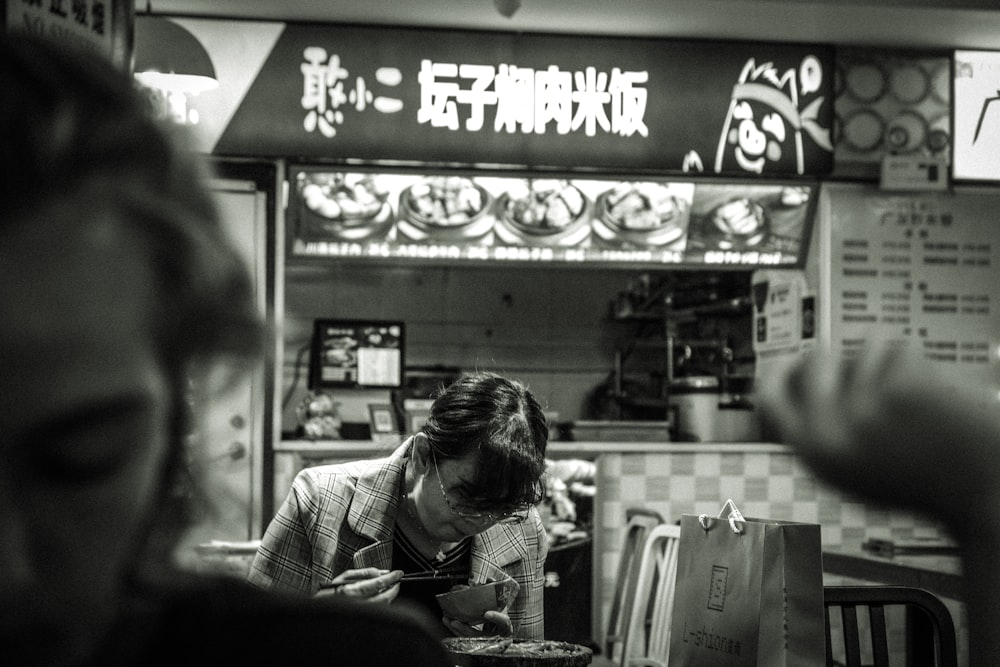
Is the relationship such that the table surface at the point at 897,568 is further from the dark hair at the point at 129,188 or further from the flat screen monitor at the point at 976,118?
the dark hair at the point at 129,188

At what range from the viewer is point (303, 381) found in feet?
27.6

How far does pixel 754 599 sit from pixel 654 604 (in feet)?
5.91

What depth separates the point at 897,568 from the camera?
396 centimetres

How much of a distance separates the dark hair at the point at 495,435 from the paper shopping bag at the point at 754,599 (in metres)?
0.52

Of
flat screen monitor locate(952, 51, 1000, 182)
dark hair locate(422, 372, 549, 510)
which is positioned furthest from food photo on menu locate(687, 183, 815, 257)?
dark hair locate(422, 372, 549, 510)

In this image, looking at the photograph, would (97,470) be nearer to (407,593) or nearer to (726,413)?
(407,593)

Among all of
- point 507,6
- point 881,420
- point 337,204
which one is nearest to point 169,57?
point 337,204

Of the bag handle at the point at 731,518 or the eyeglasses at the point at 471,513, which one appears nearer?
the bag handle at the point at 731,518

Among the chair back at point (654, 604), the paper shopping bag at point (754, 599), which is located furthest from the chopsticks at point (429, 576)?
the chair back at point (654, 604)

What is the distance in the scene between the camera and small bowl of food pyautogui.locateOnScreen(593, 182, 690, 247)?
18.6 feet

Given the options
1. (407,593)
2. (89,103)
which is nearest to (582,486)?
(407,593)

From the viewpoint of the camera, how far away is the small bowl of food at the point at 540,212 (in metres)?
5.61

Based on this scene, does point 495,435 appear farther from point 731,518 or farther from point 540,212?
point 540,212

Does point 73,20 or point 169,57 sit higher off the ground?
point 169,57
